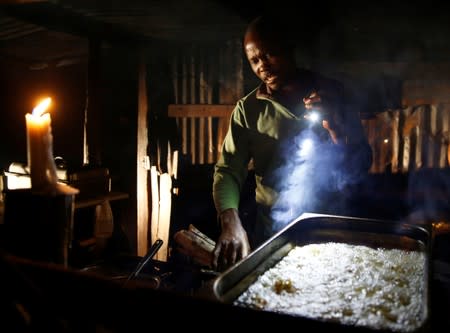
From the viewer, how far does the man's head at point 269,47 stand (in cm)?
462

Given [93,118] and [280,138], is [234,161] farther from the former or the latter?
[93,118]

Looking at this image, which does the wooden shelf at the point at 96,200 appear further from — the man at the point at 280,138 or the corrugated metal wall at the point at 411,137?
the corrugated metal wall at the point at 411,137

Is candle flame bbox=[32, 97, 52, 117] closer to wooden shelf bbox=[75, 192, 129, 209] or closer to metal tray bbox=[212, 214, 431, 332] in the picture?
metal tray bbox=[212, 214, 431, 332]

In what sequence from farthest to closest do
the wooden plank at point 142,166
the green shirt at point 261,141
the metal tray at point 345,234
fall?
the wooden plank at point 142,166
the green shirt at point 261,141
the metal tray at point 345,234

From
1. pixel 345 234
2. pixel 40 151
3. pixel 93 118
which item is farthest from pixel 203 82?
pixel 40 151

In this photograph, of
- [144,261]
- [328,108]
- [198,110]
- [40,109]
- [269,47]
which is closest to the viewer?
[40,109]

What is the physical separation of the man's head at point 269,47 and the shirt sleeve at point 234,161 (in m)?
0.75

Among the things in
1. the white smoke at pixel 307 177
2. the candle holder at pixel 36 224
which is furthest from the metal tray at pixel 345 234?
the candle holder at pixel 36 224

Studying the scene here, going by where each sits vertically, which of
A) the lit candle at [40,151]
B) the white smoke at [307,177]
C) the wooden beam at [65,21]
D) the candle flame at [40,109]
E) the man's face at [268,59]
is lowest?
the white smoke at [307,177]

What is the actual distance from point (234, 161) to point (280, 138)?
64 centimetres

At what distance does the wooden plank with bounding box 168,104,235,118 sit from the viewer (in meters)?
7.19

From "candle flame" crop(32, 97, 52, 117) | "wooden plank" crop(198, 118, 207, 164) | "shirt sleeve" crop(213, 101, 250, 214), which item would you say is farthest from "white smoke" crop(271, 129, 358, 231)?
"candle flame" crop(32, 97, 52, 117)

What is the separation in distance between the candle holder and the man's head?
3.23 metres

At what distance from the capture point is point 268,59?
468 cm
